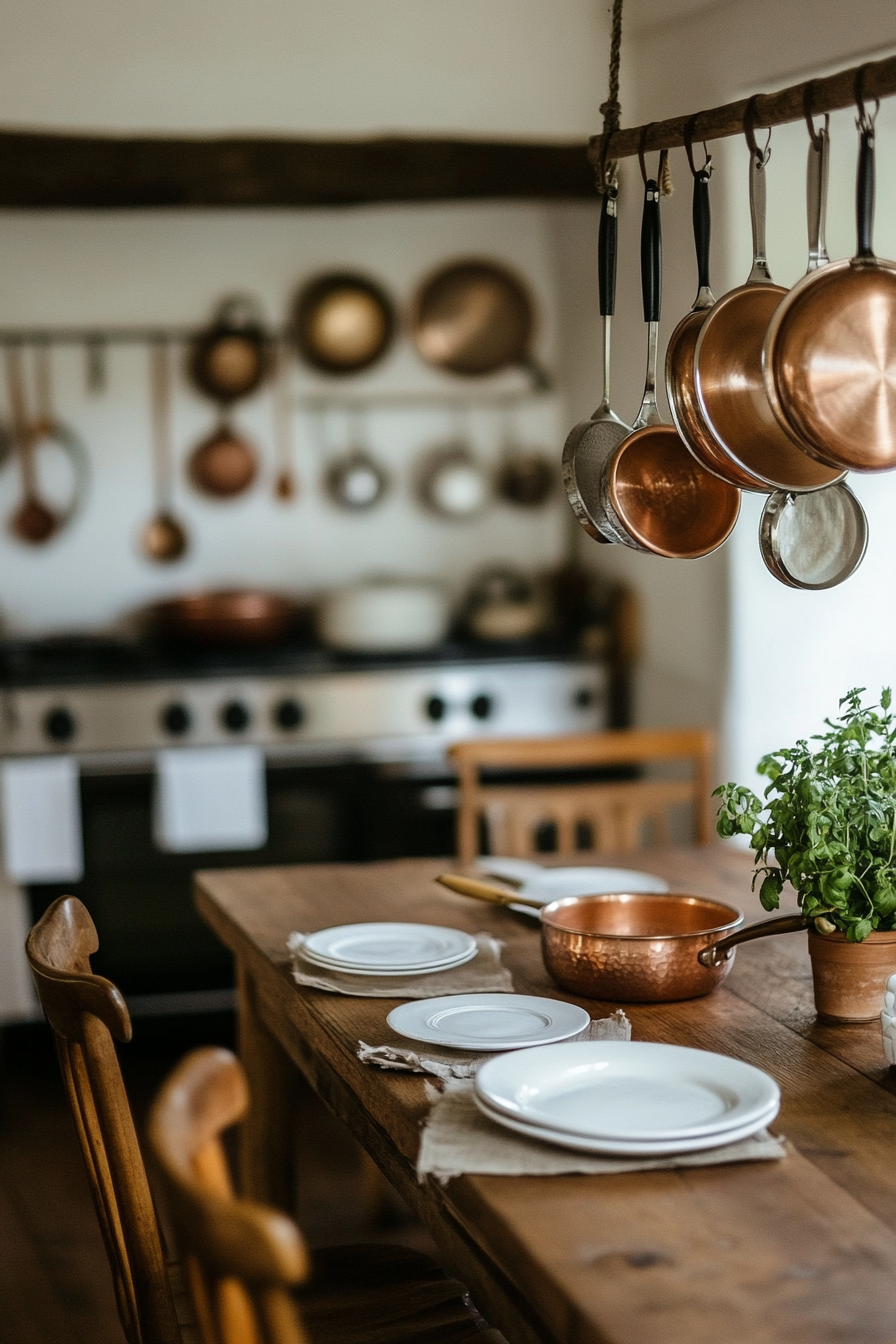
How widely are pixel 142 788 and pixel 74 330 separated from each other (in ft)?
4.39

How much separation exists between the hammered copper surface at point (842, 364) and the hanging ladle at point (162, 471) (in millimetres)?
2832

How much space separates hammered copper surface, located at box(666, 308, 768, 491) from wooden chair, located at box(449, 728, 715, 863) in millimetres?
1059

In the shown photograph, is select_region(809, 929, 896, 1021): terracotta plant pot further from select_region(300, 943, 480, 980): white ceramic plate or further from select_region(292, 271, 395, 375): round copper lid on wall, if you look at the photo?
select_region(292, 271, 395, 375): round copper lid on wall

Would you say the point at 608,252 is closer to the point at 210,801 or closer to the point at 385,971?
the point at 385,971

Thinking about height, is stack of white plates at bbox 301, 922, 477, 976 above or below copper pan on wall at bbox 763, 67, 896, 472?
below

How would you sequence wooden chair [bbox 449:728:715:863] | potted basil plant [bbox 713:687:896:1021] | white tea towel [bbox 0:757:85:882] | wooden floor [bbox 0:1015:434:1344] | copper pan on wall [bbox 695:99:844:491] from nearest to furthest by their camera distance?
1. potted basil plant [bbox 713:687:896:1021]
2. copper pan on wall [bbox 695:99:844:491]
3. wooden floor [bbox 0:1015:434:1344]
4. wooden chair [bbox 449:728:715:863]
5. white tea towel [bbox 0:757:85:882]

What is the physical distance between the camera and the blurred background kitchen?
3057 millimetres

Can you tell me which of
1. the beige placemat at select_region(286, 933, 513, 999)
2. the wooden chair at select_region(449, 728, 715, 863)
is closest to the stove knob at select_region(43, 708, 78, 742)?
the wooden chair at select_region(449, 728, 715, 863)

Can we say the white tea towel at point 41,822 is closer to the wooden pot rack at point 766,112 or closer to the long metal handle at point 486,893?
the long metal handle at point 486,893

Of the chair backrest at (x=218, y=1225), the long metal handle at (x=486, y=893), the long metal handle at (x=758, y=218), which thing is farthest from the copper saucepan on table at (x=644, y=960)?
the long metal handle at (x=758, y=218)

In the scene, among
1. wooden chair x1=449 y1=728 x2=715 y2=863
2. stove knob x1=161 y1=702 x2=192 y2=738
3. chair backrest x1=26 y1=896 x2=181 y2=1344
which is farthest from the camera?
stove knob x1=161 y1=702 x2=192 y2=738

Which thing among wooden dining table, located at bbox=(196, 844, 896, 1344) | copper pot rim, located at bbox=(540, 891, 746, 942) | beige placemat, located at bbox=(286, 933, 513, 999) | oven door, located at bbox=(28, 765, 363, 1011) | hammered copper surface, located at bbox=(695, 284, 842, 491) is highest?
hammered copper surface, located at bbox=(695, 284, 842, 491)

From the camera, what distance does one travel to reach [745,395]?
1.57m

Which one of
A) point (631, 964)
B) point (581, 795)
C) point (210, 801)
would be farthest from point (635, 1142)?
point (210, 801)
